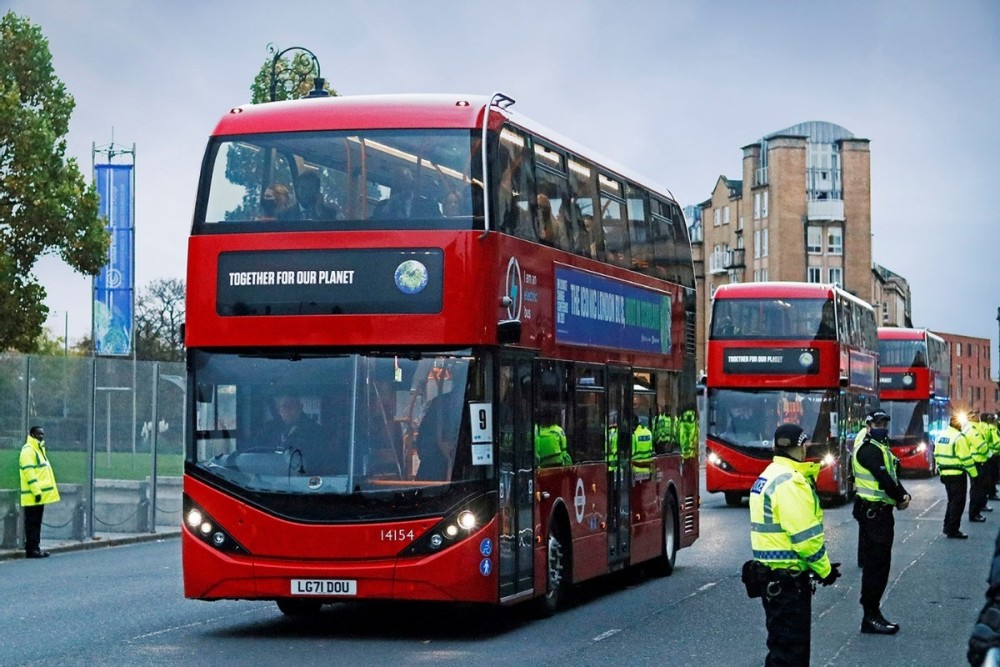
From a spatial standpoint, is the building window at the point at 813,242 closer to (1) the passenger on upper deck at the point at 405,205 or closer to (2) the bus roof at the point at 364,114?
(2) the bus roof at the point at 364,114

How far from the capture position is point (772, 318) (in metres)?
33.6

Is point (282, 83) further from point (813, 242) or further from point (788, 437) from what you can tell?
point (813, 242)

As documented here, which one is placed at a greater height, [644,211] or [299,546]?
[644,211]

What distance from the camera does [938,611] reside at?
16.3 meters

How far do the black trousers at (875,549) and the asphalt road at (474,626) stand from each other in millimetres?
364

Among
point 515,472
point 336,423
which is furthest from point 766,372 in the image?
point 336,423

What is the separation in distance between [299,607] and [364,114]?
4460mm

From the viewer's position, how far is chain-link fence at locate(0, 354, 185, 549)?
24875 mm

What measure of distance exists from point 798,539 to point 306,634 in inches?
219

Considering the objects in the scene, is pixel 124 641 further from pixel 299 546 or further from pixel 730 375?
pixel 730 375

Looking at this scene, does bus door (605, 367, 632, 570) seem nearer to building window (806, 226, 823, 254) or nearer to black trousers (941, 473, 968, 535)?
black trousers (941, 473, 968, 535)

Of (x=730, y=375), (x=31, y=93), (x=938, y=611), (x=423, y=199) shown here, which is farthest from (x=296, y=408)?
(x=31, y=93)

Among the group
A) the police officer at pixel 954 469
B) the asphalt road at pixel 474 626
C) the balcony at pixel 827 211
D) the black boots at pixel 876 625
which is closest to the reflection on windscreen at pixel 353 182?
the asphalt road at pixel 474 626

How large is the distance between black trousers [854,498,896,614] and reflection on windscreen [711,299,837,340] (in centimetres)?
1883
